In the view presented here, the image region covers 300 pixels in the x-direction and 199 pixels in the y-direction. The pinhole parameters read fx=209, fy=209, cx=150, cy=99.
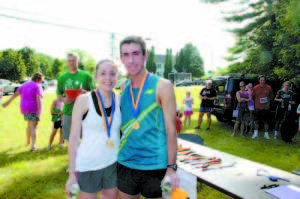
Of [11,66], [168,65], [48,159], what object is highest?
[168,65]

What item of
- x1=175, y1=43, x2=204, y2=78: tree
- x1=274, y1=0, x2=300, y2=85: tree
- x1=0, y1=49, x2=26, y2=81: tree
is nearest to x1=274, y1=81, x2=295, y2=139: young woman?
x1=274, y1=0, x2=300, y2=85: tree

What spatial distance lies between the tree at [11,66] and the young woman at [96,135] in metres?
17.6

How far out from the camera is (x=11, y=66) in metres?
17.9

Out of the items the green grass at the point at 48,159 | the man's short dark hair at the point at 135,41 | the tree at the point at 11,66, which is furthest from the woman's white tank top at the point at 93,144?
the tree at the point at 11,66

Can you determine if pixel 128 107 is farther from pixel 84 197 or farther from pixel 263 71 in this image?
pixel 263 71

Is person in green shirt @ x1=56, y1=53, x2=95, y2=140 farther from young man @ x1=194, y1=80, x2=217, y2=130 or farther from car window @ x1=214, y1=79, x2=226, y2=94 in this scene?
car window @ x1=214, y1=79, x2=226, y2=94

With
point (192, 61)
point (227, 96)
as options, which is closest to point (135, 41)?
point (227, 96)

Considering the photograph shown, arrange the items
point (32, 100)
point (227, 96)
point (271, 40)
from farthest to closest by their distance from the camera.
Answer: point (271, 40)
point (227, 96)
point (32, 100)

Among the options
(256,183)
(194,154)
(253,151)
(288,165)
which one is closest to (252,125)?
(253,151)

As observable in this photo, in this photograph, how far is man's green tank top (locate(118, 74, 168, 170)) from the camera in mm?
1525

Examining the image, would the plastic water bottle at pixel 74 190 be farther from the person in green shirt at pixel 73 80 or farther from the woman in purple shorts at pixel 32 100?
the woman in purple shorts at pixel 32 100

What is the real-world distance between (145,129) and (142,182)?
417mm

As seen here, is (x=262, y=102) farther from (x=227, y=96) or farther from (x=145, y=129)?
(x=145, y=129)

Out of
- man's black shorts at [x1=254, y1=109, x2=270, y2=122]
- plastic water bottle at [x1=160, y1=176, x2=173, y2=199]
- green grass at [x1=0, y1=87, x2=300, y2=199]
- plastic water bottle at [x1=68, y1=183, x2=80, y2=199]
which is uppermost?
plastic water bottle at [x1=160, y1=176, x2=173, y2=199]
